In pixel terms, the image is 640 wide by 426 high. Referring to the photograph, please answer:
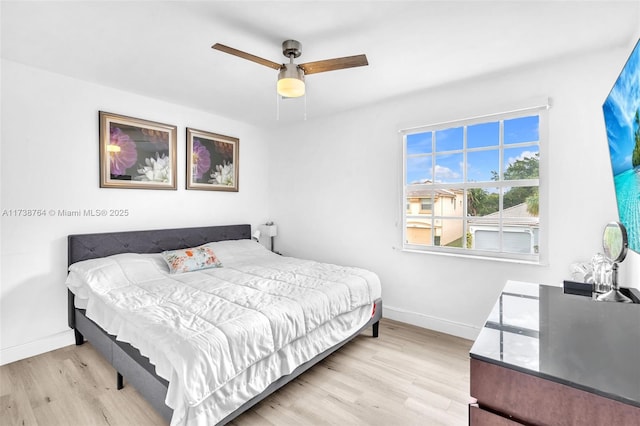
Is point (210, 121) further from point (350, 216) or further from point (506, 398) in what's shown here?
point (506, 398)

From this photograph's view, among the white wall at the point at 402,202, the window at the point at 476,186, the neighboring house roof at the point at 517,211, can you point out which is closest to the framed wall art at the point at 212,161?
the white wall at the point at 402,202

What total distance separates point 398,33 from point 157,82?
7.66 feet

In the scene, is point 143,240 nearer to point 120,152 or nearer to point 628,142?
point 120,152

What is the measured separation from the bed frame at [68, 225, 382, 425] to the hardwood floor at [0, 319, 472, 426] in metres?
0.14

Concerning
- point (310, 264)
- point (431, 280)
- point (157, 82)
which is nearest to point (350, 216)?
point (310, 264)

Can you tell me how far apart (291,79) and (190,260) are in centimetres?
215

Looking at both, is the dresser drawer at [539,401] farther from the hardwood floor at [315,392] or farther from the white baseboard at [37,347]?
the white baseboard at [37,347]

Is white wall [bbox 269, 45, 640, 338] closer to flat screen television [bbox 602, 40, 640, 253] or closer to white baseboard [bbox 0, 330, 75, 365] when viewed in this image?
flat screen television [bbox 602, 40, 640, 253]

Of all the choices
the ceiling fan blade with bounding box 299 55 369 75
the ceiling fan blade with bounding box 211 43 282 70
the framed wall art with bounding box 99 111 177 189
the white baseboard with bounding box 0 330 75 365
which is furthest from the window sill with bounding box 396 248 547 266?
the white baseboard with bounding box 0 330 75 365

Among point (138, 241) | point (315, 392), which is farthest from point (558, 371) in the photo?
point (138, 241)

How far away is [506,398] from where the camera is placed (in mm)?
897

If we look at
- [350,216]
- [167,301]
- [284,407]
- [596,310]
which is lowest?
[284,407]

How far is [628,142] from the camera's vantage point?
1.54 metres

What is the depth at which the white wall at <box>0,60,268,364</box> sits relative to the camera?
8.40 feet
